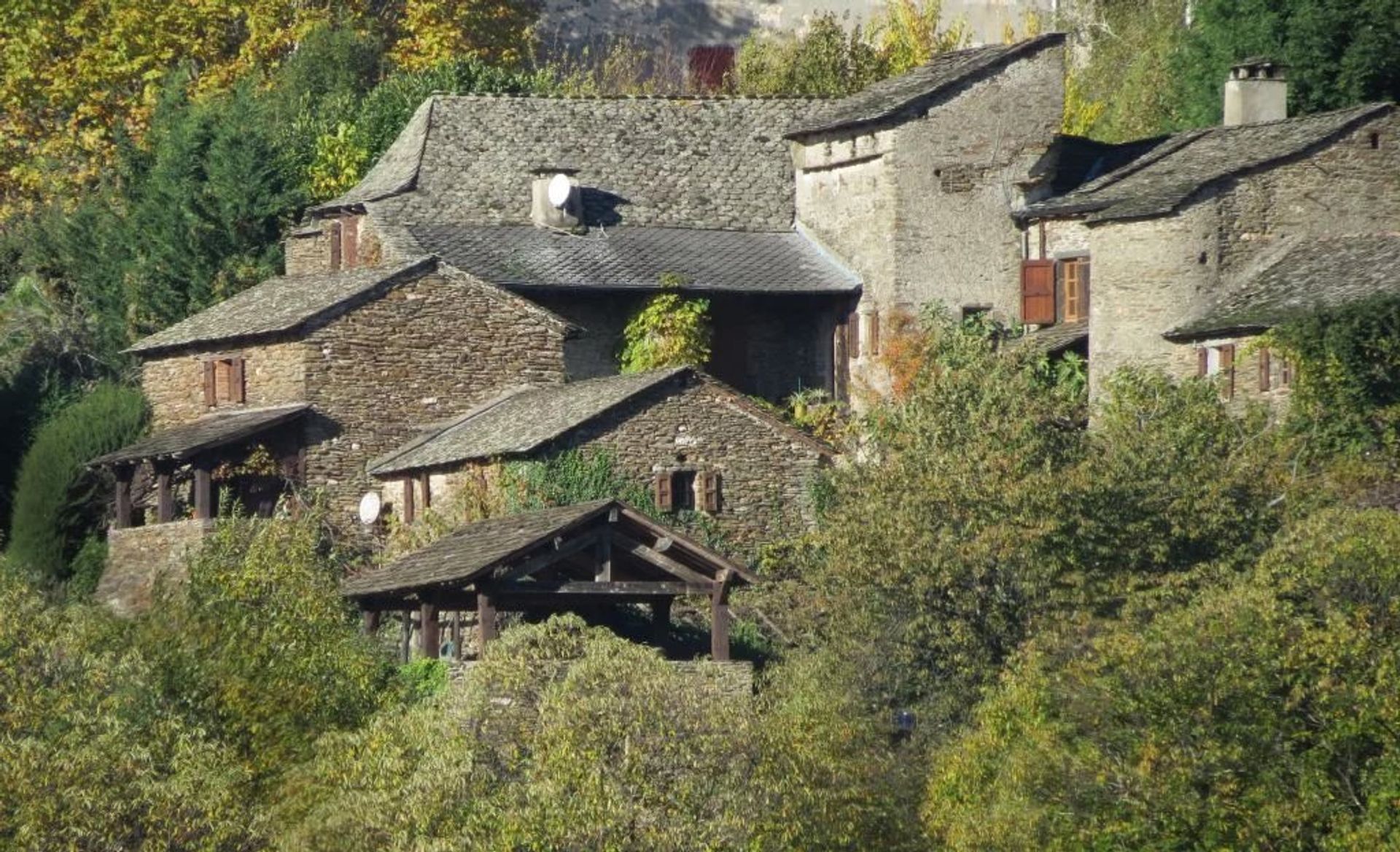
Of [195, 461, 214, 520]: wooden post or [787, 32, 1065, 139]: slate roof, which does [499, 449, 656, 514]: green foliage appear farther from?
[787, 32, 1065, 139]: slate roof

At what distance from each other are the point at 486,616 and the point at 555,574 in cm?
262

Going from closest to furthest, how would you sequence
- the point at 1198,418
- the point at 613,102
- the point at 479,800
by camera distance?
the point at 479,800, the point at 1198,418, the point at 613,102

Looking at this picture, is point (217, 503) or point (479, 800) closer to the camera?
point (479, 800)

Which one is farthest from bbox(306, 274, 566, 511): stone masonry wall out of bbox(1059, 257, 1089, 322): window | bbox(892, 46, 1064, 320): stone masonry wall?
bbox(1059, 257, 1089, 322): window

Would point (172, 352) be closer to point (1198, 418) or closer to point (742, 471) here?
point (742, 471)

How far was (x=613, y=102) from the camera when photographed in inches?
2156

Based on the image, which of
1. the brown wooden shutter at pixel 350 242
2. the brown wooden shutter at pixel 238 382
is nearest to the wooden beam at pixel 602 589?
the brown wooden shutter at pixel 238 382

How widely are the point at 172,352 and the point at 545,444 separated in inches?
364

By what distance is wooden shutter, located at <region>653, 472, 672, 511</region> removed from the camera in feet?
143

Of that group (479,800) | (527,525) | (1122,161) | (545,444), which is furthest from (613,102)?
(479,800)

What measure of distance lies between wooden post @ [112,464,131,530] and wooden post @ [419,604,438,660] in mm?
10727

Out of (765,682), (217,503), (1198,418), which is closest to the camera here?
(765,682)

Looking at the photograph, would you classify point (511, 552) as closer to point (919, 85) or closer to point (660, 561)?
point (660, 561)

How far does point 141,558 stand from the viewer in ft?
151
